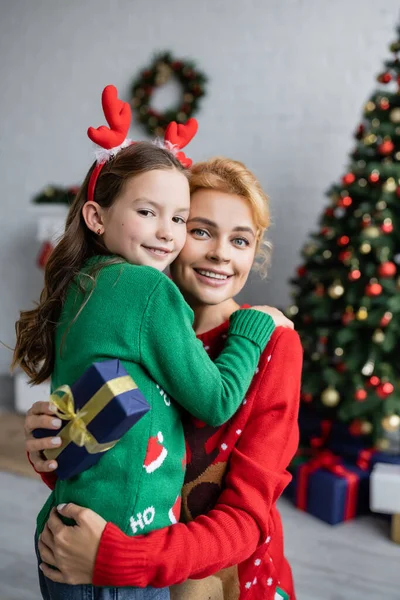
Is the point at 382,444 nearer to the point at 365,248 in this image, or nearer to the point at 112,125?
the point at 365,248

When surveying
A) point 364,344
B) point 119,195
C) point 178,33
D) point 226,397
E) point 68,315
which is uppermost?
point 178,33

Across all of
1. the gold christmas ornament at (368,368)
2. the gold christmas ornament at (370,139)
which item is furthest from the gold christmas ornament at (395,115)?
the gold christmas ornament at (368,368)

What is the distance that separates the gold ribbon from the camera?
2.86 ft

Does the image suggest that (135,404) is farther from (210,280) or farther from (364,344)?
(364,344)

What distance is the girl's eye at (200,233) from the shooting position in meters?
1.33

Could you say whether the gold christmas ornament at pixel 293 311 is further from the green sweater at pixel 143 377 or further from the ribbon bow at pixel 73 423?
the ribbon bow at pixel 73 423

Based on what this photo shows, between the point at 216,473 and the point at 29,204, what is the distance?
13.7 ft

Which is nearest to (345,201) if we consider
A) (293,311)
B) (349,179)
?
(349,179)

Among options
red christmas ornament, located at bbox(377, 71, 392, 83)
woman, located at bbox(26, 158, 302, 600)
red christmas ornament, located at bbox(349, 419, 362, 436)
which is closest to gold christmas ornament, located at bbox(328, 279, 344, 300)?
red christmas ornament, located at bbox(349, 419, 362, 436)

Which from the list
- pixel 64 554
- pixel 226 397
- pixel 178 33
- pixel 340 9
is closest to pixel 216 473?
pixel 226 397

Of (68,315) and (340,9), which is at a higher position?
(340,9)

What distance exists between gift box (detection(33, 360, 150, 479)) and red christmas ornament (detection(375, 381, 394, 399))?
195 centimetres

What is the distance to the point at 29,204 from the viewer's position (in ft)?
16.2

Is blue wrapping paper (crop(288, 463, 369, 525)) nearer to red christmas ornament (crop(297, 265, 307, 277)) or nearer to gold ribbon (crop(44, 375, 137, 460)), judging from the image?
red christmas ornament (crop(297, 265, 307, 277))
